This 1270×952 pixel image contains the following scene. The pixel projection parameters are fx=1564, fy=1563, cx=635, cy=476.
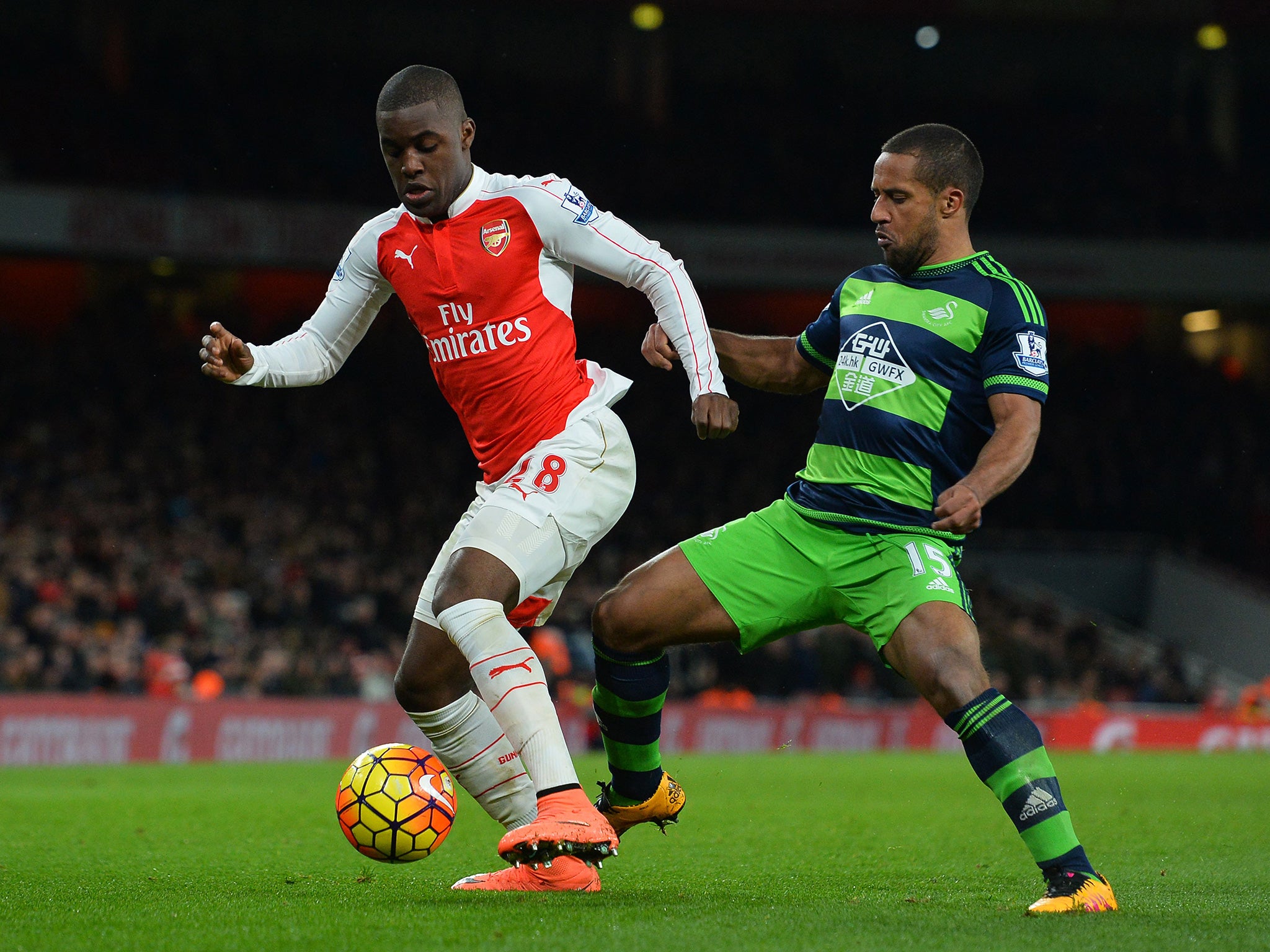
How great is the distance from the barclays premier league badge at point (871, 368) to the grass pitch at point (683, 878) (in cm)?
155

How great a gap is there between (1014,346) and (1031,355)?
0.18 ft

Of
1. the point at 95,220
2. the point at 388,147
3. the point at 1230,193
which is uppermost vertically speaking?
the point at 1230,193

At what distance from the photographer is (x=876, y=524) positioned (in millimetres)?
4789

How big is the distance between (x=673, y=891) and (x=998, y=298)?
6.90 feet

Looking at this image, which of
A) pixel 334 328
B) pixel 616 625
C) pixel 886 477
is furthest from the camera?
pixel 334 328

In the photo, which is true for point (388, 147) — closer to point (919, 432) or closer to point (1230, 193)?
point (919, 432)

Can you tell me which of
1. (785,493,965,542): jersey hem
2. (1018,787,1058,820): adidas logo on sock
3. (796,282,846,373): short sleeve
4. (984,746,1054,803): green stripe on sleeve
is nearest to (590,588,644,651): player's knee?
(785,493,965,542): jersey hem

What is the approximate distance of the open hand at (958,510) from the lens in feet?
14.3

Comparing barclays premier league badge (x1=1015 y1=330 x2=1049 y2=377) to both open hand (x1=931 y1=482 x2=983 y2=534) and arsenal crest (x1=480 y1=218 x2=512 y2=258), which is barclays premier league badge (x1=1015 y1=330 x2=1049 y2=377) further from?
arsenal crest (x1=480 y1=218 x2=512 y2=258)

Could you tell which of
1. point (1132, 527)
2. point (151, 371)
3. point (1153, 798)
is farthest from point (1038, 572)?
point (1153, 798)

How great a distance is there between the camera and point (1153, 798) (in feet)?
32.4

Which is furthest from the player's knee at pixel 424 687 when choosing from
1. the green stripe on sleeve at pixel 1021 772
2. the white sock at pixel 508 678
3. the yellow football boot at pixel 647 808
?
the green stripe on sleeve at pixel 1021 772

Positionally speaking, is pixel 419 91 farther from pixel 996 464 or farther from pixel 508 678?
pixel 996 464

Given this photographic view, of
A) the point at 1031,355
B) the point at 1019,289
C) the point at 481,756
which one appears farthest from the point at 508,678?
the point at 1019,289
